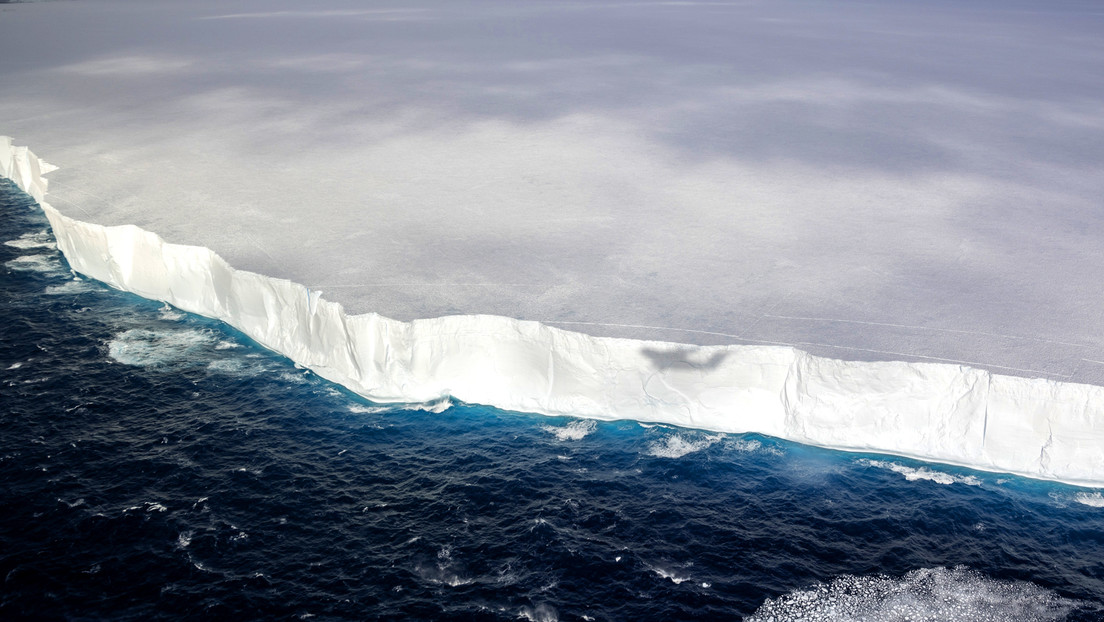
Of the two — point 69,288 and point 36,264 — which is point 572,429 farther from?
point 36,264

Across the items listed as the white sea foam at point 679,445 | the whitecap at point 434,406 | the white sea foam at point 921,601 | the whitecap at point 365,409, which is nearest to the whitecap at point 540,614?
the white sea foam at point 921,601

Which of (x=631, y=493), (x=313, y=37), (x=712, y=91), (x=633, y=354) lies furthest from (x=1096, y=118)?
(x=313, y=37)

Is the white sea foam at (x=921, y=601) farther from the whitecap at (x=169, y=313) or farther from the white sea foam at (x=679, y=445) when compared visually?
the whitecap at (x=169, y=313)

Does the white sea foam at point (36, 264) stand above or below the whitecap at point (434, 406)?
above

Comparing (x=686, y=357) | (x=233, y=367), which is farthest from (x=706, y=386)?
(x=233, y=367)

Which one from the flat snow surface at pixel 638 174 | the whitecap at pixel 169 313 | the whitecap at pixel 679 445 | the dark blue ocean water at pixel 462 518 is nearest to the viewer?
the dark blue ocean water at pixel 462 518

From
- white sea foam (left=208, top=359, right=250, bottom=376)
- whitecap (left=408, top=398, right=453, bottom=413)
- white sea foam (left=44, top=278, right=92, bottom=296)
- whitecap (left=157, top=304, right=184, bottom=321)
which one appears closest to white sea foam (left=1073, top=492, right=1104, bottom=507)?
whitecap (left=408, top=398, right=453, bottom=413)

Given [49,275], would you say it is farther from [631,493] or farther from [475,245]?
[631,493]

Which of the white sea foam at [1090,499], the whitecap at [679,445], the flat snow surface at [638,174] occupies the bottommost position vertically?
the white sea foam at [1090,499]
